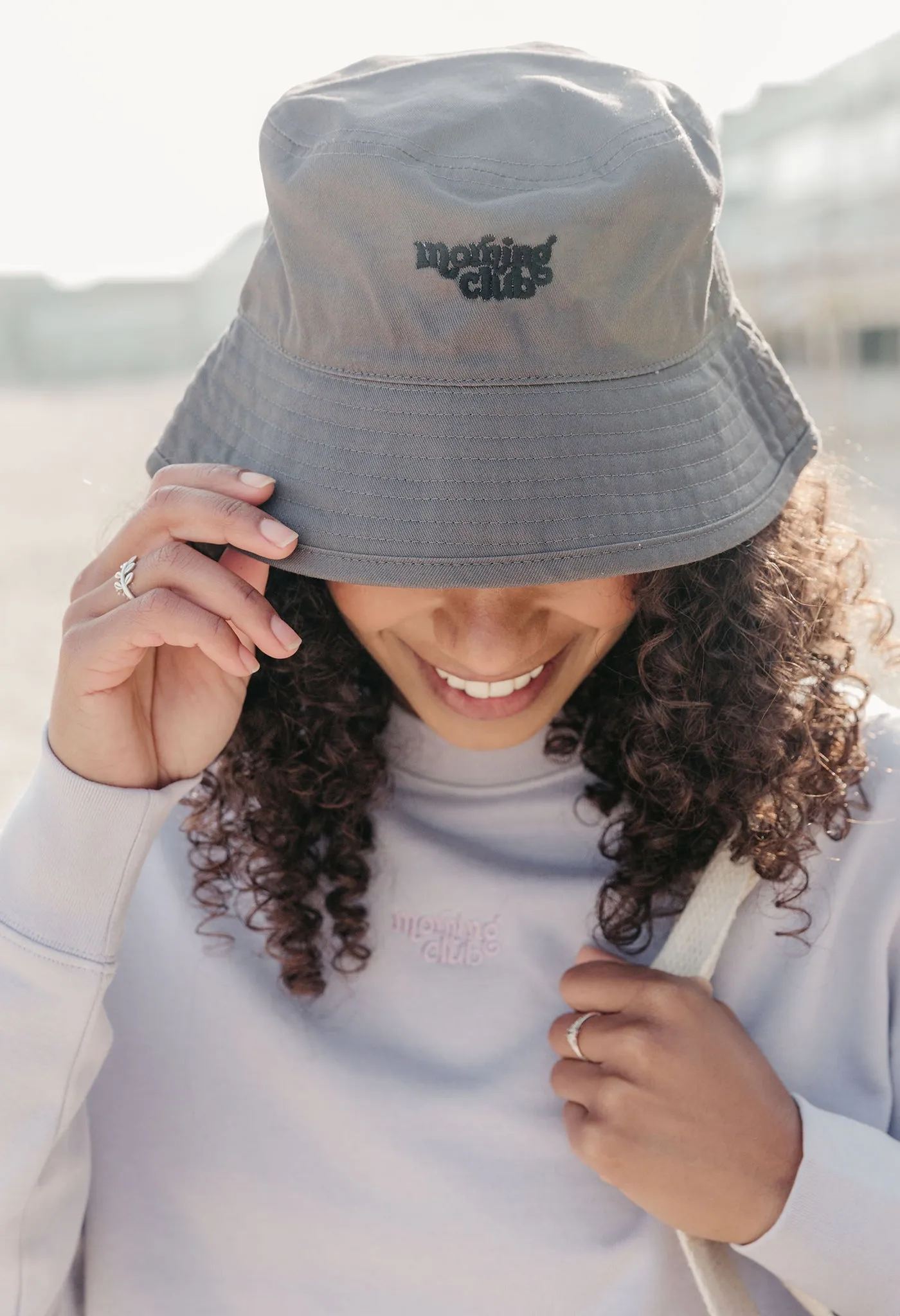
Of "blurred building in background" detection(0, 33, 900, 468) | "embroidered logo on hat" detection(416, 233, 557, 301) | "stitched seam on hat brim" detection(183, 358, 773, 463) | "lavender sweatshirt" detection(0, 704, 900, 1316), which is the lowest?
"blurred building in background" detection(0, 33, 900, 468)

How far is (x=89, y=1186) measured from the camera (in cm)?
118

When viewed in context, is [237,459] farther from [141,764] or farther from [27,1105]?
[27,1105]

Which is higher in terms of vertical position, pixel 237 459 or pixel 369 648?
pixel 237 459

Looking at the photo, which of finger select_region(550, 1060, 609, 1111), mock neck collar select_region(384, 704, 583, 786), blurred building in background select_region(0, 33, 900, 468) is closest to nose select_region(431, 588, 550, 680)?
mock neck collar select_region(384, 704, 583, 786)

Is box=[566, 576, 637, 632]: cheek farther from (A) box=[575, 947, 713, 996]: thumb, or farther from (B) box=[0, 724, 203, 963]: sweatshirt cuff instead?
(B) box=[0, 724, 203, 963]: sweatshirt cuff

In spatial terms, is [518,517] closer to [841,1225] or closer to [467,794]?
[467,794]

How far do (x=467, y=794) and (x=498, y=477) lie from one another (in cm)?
48

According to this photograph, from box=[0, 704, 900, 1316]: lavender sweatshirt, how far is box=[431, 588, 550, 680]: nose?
0.26m

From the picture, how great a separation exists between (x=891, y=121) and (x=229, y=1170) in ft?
Result: 15.5

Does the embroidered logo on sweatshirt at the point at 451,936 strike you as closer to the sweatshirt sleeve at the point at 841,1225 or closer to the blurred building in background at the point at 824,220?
the sweatshirt sleeve at the point at 841,1225

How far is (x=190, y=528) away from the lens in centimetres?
90

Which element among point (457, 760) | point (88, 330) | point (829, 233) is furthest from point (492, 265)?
point (88, 330)

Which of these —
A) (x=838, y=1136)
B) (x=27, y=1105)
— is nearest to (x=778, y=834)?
(x=838, y=1136)

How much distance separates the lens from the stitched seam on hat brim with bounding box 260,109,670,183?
0.82 meters
